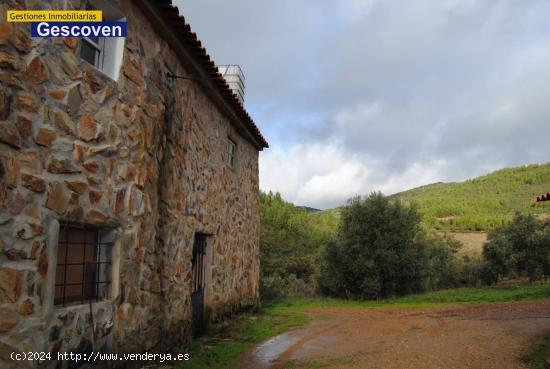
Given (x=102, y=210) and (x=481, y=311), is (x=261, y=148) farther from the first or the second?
(x=102, y=210)

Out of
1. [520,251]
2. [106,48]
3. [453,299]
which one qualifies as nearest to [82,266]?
[106,48]

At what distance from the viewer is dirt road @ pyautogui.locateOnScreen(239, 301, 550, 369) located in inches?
256

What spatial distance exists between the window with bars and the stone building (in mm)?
17

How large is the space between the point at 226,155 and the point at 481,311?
312 inches

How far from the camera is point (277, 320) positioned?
11.9 metres

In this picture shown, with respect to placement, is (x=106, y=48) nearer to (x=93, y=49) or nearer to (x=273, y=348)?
(x=93, y=49)

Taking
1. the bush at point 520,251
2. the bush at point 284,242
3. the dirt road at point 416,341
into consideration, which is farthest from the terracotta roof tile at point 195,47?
the bush at point 284,242

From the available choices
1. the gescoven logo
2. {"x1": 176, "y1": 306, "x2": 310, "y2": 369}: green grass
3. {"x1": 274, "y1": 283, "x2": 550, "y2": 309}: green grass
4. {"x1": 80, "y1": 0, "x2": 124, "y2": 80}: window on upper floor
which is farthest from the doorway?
{"x1": 274, "y1": 283, "x2": 550, "y2": 309}: green grass

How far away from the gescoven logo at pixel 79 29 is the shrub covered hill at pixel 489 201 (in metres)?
34.1

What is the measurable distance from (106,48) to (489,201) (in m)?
54.3

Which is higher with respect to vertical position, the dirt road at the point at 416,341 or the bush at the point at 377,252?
the bush at the point at 377,252

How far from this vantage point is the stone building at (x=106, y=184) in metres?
4.09

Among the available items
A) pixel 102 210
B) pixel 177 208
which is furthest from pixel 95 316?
pixel 177 208

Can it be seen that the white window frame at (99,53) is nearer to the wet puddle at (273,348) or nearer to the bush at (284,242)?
the wet puddle at (273,348)
